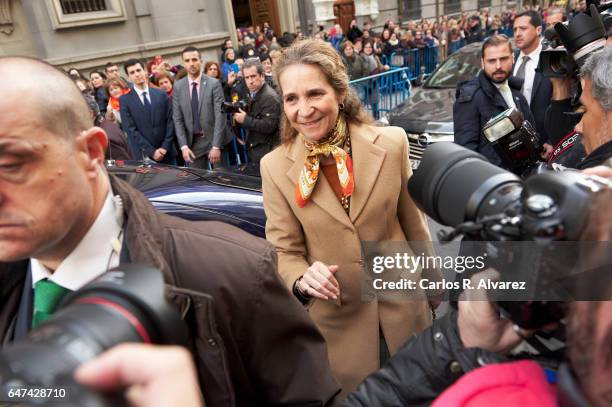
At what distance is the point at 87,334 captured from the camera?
1.82ft

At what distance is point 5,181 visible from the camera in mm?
870

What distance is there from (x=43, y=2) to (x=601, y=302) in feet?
41.1

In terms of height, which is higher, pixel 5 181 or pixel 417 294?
pixel 5 181

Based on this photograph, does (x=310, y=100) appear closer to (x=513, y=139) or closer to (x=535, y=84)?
(x=513, y=139)

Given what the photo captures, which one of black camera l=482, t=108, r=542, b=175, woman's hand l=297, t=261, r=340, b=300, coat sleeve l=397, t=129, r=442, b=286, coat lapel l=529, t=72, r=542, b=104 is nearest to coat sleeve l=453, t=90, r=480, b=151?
coat lapel l=529, t=72, r=542, b=104

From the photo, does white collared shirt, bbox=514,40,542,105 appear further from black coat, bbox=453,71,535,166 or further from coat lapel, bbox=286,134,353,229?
coat lapel, bbox=286,134,353,229

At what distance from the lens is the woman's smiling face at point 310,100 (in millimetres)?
1744


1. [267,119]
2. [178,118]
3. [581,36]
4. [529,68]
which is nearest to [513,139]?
[581,36]

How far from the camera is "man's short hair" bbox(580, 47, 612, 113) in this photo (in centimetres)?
156

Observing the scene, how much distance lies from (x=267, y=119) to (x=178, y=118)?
3.96 feet

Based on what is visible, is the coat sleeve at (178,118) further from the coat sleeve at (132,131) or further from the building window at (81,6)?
the building window at (81,6)

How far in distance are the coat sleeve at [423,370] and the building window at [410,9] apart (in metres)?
20.5

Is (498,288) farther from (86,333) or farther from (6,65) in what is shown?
(6,65)

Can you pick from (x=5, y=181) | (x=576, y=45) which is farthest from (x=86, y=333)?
(x=576, y=45)
